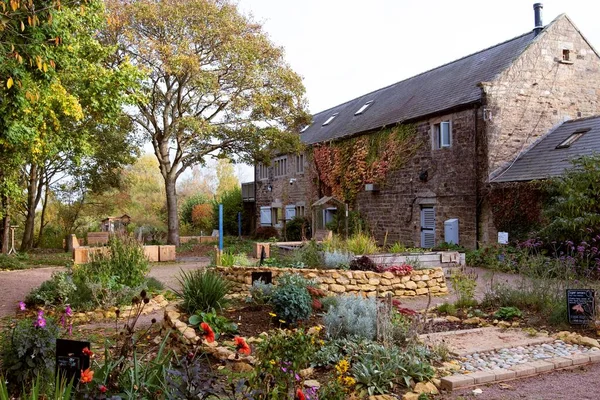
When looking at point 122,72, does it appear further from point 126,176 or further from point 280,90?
point 126,176

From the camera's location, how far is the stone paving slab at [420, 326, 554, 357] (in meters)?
5.54

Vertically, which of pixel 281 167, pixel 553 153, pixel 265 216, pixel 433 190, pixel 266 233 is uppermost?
pixel 281 167

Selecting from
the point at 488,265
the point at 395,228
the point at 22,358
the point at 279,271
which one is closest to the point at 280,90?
the point at 395,228

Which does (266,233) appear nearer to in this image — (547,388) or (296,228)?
(296,228)

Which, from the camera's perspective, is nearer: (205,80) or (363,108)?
(205,80)

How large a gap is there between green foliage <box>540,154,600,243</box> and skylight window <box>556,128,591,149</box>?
231cm

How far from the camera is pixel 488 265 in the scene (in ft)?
44.5

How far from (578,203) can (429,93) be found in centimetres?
832

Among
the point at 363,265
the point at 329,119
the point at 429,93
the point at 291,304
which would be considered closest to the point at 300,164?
the point at 329,119

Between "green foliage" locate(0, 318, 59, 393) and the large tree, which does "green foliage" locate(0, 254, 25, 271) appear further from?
"green foliage" locate(0, 318, 59, 393)

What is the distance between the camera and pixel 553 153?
1479 cm

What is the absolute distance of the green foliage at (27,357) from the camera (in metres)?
3.61

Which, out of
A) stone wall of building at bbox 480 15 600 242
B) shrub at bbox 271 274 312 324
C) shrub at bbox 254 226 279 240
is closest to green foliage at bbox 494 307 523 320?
shrub at bbox 271 274 312 324

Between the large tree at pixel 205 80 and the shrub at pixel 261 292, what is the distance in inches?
464
